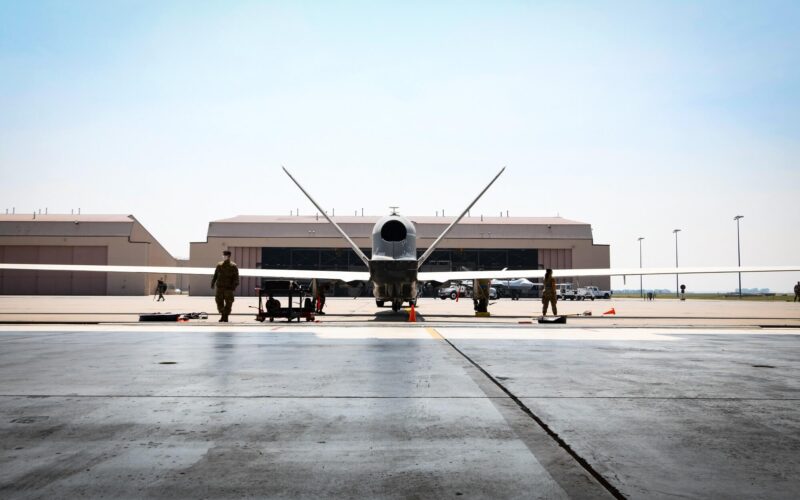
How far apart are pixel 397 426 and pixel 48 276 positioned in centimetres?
7330

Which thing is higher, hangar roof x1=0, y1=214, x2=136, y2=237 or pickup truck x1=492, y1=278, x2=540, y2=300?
hangar roof x1=0, y1=214, x2=136, y2=237

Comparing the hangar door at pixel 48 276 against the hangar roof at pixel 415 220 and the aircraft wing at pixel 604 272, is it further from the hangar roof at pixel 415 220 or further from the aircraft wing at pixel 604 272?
the aircraft wing at pixel 604 272

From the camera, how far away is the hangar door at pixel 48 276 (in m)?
64.8

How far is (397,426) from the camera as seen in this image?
150 inches

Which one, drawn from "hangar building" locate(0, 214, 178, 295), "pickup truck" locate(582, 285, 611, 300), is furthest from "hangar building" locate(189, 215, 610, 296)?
"hangar building" locate(0, 214, 178, 295)

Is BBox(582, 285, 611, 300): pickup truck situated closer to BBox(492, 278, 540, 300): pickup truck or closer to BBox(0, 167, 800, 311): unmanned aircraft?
BBox(492, 278, 540, 300): pickup truck

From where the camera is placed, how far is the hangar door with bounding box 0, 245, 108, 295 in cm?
6481

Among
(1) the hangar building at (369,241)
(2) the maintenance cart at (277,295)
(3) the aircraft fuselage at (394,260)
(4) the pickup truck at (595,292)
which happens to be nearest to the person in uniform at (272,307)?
(2) the maintenance cart at (277,295)

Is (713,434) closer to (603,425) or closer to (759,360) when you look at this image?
(603,425)

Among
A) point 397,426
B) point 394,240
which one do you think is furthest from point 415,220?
point 397,426

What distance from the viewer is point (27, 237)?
6650cm

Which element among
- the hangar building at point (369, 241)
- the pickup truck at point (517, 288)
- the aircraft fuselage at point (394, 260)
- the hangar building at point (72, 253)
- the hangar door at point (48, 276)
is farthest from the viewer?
the hangar building at point (369, 241)

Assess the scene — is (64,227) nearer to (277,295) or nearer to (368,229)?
(368,229)

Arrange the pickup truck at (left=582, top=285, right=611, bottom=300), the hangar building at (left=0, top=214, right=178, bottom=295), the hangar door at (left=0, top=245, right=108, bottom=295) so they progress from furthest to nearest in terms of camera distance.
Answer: the hangar building at (left=0, top=214, right=178, bottom=295) < the hangar door at (left=0, top=245, right=108, bottom=295) < the pickup truck at (left=582, top=285, right=611, bottom=300)
